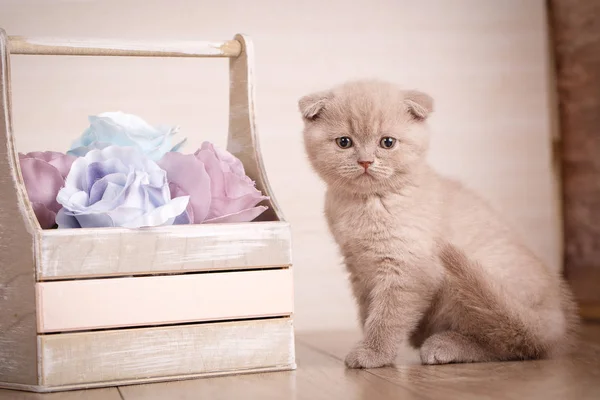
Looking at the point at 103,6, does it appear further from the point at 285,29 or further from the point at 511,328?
the point at 511,328

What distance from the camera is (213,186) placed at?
1.23 metres

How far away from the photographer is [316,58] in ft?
6.42

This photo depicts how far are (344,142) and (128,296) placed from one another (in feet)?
1.49

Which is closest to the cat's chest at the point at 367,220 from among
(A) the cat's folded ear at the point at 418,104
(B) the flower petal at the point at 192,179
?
(A) the cat's folded ear at the point at 418,104

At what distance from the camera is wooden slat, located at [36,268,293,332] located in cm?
108

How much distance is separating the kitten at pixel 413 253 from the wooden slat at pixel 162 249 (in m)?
0.19

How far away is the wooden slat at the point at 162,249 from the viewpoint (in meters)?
1.08

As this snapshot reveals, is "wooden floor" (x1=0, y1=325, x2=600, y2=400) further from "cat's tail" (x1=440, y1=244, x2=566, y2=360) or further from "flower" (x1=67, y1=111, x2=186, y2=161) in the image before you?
"flower" (x1=67, y1=111, x2=186, y2=161)

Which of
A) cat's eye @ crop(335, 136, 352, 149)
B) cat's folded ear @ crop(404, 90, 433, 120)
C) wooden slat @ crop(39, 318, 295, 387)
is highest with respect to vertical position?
cat's folded ear @ crop(404, 90, 433, 120)

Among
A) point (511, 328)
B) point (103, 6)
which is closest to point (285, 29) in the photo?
point (103, 6)

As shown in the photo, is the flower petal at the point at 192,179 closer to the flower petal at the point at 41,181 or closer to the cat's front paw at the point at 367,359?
the flower petal at the point at 41,181

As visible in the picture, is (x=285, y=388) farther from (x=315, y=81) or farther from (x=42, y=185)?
(x=315, y=81)

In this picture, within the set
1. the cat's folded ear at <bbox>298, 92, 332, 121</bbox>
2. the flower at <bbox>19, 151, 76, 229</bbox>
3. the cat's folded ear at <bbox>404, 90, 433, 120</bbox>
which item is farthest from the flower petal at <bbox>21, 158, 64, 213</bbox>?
the cat's folded ear at <bbox>404, 90, 433, 120</bbox>

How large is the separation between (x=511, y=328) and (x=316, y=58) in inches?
36.8
